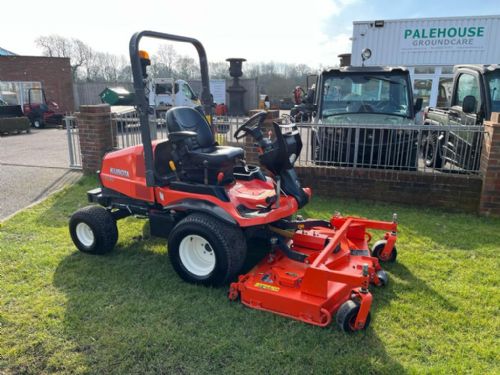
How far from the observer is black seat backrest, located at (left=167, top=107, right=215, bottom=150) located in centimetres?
379

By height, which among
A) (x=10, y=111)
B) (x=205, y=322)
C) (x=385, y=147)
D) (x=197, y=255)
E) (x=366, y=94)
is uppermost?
(x=366, y=94)

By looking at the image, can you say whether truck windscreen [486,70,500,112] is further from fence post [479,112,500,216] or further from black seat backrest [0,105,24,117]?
black seat backrest [0,105,24,117]

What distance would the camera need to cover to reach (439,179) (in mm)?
5723

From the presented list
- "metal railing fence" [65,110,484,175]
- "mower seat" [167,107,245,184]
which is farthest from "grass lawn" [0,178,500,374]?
"metal railing fence" [65,110,484,175]

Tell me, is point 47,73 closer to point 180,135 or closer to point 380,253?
point 180,135

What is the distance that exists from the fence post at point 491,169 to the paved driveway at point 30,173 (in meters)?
6.73

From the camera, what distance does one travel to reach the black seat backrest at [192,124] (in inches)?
149

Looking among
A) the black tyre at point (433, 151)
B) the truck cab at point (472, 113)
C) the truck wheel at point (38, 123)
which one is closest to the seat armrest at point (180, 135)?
the truck cab at point (472, 113)

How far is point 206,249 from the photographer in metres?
3.56

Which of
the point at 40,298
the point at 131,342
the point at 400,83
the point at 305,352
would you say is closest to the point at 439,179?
the point at 400,83

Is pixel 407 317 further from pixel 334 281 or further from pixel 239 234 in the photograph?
pixel 239 234

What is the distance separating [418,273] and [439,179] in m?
2.39

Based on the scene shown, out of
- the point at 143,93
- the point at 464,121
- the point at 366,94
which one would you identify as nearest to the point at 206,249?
the point at 143,93

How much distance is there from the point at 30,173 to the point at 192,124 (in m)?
5.59
